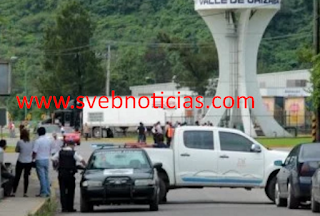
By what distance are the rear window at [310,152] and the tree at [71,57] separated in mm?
76245

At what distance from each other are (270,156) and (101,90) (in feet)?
259

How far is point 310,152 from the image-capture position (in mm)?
Result: 25578

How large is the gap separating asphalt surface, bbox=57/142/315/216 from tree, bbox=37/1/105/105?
224 ft

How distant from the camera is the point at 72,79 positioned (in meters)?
103

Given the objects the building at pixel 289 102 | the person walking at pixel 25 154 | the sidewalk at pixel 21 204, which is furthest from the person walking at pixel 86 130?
the person walking at pixel 25 154

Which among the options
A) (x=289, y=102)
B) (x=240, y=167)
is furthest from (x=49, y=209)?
(x=289, y=102)

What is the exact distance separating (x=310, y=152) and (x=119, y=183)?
15.0 ft

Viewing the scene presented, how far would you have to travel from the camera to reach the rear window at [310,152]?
25391mm

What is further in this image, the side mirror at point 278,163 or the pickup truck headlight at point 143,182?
the side mirror at point 278,163

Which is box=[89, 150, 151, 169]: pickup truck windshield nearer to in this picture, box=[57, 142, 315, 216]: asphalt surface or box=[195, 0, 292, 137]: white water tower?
box=[57, 142, 315, 216]: asphalt surface

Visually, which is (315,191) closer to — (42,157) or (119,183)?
(119,183)

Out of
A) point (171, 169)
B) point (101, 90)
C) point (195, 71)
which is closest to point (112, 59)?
point (195, 71)

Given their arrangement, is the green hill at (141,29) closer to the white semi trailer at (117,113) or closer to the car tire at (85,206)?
the white semi trailer at (117,113)

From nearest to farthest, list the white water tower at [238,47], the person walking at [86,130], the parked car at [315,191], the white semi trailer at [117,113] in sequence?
the parked car at [315,191] → the white water tower at [238,47] → the person walking at [86,130] → the white semi trailer at [117,113]
